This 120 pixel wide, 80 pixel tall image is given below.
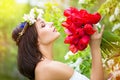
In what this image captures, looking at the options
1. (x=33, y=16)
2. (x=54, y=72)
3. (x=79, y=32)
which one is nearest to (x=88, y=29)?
(x=79, y=32)

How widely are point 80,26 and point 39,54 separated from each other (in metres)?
0.46

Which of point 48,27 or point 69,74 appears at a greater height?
point 48,27

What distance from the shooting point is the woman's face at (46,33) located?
10.7 ft

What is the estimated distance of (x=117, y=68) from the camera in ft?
9.31

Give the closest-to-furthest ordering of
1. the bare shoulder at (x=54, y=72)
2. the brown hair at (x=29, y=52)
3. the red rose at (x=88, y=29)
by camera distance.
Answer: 1. the red rose at (x=88, y=29)
2. the bare shoulder at (x=54, y=72)
3. the brown hair at (x=29, y=52)

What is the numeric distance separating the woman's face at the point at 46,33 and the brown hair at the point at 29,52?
3 cm

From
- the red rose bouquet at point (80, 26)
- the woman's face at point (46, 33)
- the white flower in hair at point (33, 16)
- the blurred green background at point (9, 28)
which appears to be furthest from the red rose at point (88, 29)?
the blurred green background at point (9, 28)

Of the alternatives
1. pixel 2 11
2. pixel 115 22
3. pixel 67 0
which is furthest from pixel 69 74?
pixel 2 11

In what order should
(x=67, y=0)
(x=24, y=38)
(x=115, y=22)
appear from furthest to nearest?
(x=67, y=0) < (x=115, y=22) < (x=24, y=38)

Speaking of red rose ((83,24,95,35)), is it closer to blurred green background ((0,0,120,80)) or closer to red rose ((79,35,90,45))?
red rose ((79,35,90,45))

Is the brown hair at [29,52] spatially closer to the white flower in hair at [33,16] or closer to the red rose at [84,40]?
the white flower in hair at [33,16]

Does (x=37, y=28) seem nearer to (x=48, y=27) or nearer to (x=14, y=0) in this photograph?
(x=48, y=27)

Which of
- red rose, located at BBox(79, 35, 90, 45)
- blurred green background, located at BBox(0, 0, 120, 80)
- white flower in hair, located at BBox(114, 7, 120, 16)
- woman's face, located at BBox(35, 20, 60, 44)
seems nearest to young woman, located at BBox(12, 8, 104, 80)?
woman's face, located at BBox(35, 20, 60, 44)

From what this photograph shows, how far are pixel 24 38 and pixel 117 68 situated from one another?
750mm
